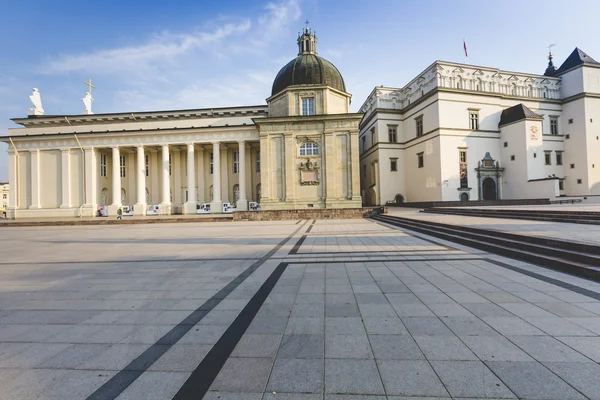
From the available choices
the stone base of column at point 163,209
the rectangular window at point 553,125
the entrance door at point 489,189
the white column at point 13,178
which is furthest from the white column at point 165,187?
the rectangular window at point 553,125

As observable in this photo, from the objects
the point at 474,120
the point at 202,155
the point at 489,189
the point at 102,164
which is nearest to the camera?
the point at 474,120

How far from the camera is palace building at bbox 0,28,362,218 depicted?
29297 mm

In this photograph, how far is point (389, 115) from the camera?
36406 millimetres

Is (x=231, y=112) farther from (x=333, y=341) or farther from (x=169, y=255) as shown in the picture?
(x=333, y=341)

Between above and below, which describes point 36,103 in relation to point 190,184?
above

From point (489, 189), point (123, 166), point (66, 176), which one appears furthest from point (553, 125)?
point (66, 176)

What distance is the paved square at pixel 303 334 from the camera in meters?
2.32

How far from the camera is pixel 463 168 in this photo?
30.7 meters

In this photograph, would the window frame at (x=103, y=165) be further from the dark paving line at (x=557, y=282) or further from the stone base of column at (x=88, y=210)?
the dark paving line at (x=557, y=282)

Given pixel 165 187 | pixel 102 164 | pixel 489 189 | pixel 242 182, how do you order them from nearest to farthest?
pixel 489 189, pixel 242 182, pixel 165 187, pixel 102 164

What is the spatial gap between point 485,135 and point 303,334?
37.3 meters

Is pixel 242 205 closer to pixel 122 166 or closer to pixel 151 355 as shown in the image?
pixel 122 166

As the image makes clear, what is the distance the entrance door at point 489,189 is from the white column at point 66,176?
172 ft

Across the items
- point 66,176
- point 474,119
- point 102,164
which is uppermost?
point 474,119
